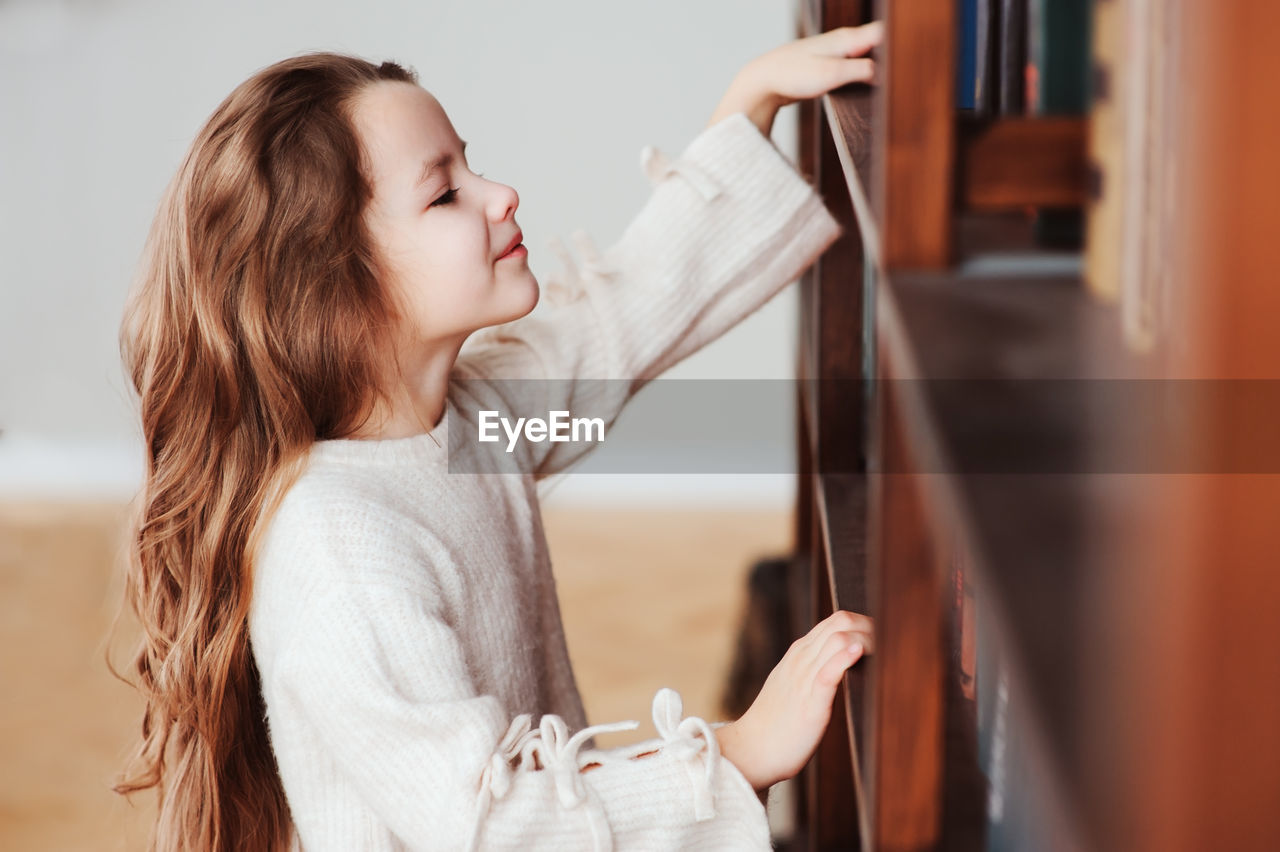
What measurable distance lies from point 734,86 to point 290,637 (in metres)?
0.65

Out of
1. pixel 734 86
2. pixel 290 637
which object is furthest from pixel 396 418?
pixel 734 86

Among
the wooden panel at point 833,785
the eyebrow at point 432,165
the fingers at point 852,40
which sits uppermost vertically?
the fingers at point 852,40

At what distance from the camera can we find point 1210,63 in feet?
0.65

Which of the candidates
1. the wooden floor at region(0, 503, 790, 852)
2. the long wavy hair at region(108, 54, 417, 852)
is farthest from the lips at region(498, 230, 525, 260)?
the wooden floor at region(0, 503, 790, 852)

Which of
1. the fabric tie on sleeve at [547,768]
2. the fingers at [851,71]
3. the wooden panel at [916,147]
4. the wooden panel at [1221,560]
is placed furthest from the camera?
the fingers at [851,71]

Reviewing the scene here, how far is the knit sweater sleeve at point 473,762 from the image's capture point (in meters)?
0.82

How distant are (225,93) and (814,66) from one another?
3082mm

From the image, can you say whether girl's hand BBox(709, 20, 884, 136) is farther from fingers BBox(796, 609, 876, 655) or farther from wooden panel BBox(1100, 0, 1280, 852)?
wooden panel BBox(1100, 0, 1280, 852)

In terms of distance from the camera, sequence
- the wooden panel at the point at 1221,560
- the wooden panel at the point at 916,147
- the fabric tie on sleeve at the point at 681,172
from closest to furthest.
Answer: the wooden panel at the point at 1221,560 → the wooden panel at the point at 916,147 → the fabric tie on sleeve at the point at 681,172

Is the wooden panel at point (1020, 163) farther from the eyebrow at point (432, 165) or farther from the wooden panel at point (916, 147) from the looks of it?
the eyebrow at point (432, 165)

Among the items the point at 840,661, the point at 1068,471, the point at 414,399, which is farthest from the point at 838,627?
the point at 1068,471

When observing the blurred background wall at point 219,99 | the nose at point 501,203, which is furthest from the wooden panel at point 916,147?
the blurred background wall at point 219,99

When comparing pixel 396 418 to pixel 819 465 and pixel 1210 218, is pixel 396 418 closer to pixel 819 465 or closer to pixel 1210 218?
pixel 819 465

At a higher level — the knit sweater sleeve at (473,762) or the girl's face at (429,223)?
the girl's face at (429,223)
